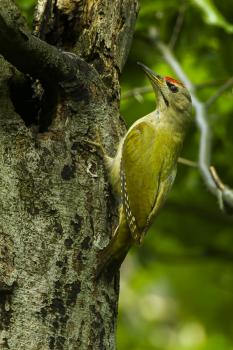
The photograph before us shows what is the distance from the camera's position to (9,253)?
173 inches

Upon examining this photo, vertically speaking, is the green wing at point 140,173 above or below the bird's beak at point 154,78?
below

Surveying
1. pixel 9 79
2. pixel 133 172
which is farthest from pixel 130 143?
pixel 9 79

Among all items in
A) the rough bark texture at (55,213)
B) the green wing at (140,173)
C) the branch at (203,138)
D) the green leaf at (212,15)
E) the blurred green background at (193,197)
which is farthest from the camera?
the blurred green background at (193,197)

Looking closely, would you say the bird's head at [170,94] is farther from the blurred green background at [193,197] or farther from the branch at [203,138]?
the blurred green background at [193,197]

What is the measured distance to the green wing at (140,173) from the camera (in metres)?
5.59

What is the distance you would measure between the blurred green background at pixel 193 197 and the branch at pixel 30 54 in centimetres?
229

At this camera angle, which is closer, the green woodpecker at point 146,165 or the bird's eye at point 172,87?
the green woodpecker at point 146,165

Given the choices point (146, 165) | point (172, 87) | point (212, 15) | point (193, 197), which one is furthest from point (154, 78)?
point (193, 197)

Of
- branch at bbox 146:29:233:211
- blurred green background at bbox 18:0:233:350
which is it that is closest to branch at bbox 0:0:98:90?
branch at bbox 146:29:233:211

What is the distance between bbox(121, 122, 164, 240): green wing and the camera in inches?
220

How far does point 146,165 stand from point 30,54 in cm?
177

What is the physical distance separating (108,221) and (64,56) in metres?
0.98

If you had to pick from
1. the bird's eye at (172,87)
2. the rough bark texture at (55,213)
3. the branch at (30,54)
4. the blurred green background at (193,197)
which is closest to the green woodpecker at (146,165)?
the bird's eye at (172,87)

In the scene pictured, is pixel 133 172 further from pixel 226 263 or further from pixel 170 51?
pixel 226 263
